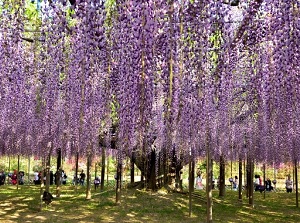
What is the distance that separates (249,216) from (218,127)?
123 inches

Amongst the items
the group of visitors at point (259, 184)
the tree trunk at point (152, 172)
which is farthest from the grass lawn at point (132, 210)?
the group of visitors at point (259, 184)

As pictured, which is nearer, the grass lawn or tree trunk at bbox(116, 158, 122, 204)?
the grass lawn

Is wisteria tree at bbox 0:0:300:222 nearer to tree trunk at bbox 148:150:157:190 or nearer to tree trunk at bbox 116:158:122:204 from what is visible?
tree trunk at bbox 116:158:122:204

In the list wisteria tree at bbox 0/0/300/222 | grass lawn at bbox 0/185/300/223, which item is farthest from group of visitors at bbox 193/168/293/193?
wisteria tree at bbox 0/0/300/222

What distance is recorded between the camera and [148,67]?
214 inches

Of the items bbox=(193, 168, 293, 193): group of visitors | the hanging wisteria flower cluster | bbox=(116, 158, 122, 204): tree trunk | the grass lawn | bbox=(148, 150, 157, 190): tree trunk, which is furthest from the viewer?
bbox=(193, 168, 293, 193): group of visitors

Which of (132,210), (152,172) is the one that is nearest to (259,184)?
(152,172)

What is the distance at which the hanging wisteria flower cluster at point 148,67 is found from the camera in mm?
6047

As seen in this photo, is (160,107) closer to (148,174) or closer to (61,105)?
(61,105)

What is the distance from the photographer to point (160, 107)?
12.1 meters

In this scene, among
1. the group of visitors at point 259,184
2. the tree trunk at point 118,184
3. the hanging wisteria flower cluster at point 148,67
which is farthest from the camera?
the group of visitors at point 259,184

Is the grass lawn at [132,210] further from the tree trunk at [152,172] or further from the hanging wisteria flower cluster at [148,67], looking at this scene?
the hanging wisteria flower cluster at [148,67]

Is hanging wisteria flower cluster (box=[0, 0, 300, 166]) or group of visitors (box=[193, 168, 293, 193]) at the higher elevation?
hanging wisteria flower cluster (box=[0, 0, 300, 166])

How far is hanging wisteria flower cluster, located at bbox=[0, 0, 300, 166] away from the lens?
6.05m
